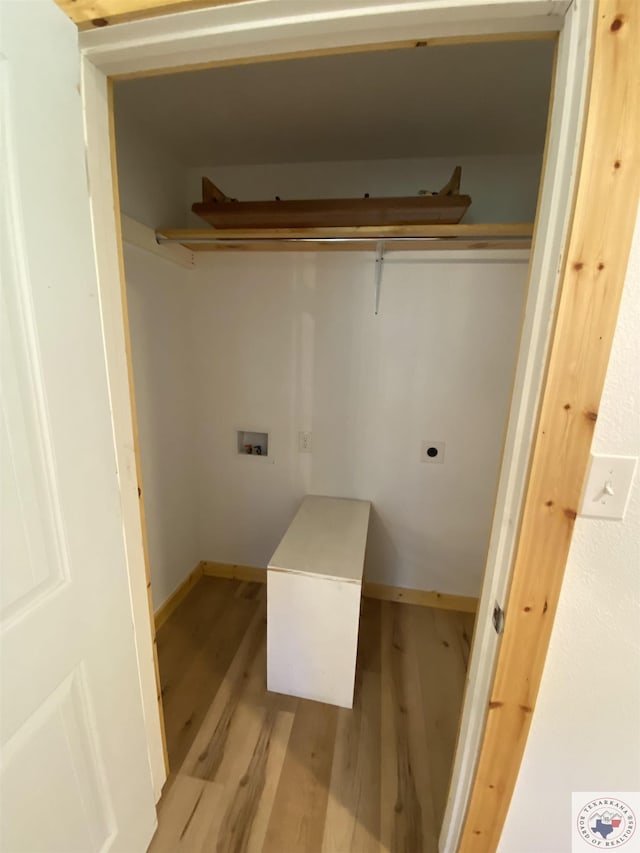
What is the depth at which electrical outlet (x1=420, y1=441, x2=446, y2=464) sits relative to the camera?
6.69 ft

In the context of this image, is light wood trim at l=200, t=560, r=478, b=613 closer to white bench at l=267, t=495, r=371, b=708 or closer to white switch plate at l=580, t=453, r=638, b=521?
white bench at l=267, t=495, r=371, b=708

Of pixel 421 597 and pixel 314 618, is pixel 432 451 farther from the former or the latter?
pixel 314 618

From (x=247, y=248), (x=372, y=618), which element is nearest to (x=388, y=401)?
(x=247, y=248)

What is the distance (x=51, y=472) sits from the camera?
2.25ft

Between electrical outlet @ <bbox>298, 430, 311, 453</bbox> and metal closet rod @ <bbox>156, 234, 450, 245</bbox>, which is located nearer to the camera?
metal closet rod @ <bbox>156, 234, 450, 245</bbox>

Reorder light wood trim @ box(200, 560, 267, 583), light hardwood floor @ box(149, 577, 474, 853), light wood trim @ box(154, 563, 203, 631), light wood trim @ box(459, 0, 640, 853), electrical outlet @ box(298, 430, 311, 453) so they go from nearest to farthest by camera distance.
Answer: light wood trim @ box(459, 0, 640, 853)
light hardwood floor @ box(149, 577, 474, 853)
light wood trim @ box(154, 563, 203, 631)
electrical outlet @ box(298, 430, 311, 453)
light wood trim @ box(200, 560, 267, 583)

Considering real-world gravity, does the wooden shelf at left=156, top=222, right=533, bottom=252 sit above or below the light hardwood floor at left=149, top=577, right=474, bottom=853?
above

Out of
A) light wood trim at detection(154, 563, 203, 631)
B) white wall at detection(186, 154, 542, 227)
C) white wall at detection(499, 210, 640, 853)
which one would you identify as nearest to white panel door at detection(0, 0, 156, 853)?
white wall at detection(499, 210, 640, 853)

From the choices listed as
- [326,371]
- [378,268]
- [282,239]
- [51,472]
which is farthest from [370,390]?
[51,472]

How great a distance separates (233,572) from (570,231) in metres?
2.44

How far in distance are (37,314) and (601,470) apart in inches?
40.5

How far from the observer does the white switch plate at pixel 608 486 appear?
66cm

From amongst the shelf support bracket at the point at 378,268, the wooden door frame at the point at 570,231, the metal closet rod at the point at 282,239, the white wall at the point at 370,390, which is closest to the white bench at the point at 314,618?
the white wall at the point at 370,390

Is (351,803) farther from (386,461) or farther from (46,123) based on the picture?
(46,123)
